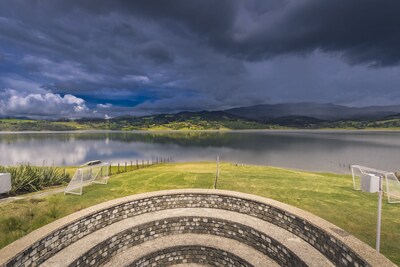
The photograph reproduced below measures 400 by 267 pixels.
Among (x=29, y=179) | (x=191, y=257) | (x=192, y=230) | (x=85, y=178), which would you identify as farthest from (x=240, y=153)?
(x=191, y=257)

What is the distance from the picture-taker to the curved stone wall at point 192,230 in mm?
6484

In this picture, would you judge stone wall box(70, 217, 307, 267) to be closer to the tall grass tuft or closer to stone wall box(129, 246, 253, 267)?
stone wall box(129, 246, 253, 267)

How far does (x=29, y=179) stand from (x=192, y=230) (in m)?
11.5

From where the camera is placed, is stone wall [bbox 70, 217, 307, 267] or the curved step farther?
stone wall [bbox 70, 217, 307, 267]

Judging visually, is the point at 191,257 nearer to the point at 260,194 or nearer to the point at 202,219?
the point at 202,219

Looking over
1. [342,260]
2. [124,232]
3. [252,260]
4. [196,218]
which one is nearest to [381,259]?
[342,260]

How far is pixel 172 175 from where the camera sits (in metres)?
15.1

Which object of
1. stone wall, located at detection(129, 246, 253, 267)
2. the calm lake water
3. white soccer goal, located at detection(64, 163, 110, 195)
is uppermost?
white soccer goal, located at detection(64, 163, 110, 195)

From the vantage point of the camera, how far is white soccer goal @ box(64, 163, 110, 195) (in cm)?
1199

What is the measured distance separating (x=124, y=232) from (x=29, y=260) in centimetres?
309

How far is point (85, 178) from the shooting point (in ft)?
43.9

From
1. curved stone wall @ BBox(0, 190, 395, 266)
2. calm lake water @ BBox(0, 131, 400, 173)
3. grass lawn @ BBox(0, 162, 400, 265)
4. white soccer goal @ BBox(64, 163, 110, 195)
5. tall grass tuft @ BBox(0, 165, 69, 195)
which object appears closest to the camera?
curved stone wall @ BBox(0, 190, 395, 266)

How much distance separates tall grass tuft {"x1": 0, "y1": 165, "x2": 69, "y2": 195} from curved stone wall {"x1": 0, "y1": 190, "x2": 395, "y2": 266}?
7.85 m

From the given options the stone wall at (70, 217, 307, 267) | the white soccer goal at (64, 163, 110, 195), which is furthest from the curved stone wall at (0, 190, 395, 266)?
the white soccer goal at (64, 163, 110, 195)
